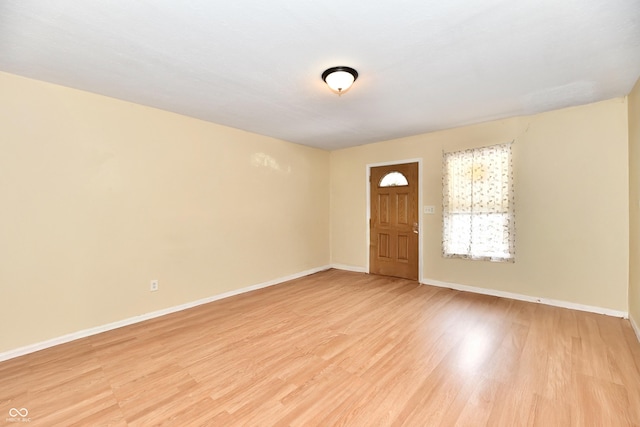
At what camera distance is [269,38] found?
193 centimetres

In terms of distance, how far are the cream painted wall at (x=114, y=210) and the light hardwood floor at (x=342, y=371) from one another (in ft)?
1.25

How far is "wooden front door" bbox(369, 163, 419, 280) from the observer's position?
15.4ft

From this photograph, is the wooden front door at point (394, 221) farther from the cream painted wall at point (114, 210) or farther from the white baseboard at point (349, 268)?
the cream painted wall at point (114, 210)

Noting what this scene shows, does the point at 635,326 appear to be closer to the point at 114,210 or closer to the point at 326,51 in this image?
the point at 326,51

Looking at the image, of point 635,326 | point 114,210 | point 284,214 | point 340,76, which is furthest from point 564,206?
point 114,210

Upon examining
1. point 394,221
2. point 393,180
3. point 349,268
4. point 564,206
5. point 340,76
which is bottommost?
point 349,268

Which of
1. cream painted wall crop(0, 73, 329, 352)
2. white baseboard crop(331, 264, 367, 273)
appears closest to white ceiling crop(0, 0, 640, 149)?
cream painted wall crop(0, 73, 329, 352)

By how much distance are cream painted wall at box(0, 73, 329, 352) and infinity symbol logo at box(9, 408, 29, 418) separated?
98cm

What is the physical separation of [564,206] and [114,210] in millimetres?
5257

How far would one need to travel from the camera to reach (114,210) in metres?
2.96

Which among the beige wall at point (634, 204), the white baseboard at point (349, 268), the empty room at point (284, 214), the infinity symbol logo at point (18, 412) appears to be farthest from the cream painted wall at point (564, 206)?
the infinity symbol logo at point (18, 412)

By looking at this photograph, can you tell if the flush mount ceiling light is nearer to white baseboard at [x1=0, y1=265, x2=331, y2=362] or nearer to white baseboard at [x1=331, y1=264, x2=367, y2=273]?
white baseboard at [x1=0, y1=265, x2=331, y2=362]

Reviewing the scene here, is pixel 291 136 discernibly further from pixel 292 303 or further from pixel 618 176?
pixel 618 176

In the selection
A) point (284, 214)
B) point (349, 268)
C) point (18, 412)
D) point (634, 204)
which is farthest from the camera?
point (349, 268)
